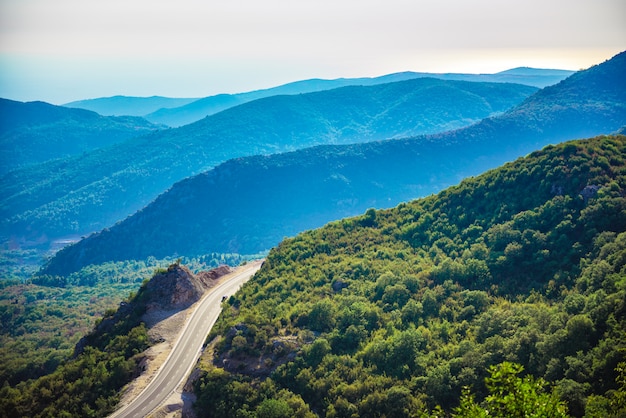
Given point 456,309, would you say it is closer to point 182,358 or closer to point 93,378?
point 182,358

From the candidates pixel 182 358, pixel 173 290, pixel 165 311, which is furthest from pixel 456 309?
pixel 173 290

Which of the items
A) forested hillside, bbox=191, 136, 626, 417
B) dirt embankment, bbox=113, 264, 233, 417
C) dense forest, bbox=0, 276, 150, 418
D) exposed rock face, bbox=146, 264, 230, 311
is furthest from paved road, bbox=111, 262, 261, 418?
forested hillside, bbox=191, 136, 626, 417

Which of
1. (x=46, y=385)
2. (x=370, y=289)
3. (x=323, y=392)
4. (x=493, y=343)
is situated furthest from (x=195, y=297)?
(x=493, y=343)

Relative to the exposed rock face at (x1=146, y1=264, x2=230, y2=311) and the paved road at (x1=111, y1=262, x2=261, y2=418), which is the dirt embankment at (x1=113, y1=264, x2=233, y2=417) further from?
the paved road at (x1=111, y1=262, x2=261, y2=418)

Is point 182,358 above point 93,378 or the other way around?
above

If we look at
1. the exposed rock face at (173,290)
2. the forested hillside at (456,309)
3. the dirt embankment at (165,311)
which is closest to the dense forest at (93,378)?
the dirt embankment at (165,311)
